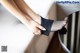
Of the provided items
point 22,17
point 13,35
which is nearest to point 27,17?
point 22,17

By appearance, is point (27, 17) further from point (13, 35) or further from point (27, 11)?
point (13, 35)

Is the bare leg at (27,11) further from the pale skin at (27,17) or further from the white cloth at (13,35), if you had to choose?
the white cloth at (13,35)

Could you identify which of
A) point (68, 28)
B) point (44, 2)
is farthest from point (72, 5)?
point (68, 28)

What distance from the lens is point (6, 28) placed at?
0.87 meters

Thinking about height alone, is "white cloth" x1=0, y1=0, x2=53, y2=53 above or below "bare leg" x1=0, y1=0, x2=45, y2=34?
below

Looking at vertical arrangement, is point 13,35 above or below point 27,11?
below

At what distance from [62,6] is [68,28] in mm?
791

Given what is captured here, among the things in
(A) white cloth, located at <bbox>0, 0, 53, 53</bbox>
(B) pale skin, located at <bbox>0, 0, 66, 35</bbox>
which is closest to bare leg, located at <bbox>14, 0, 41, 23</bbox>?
(B) pale skin, located at <bbox>0, 0, 66, 35</bbox>

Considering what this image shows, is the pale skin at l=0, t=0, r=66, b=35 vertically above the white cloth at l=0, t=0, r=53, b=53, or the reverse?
the pale skin at l=0, t=0, r=66, b=35

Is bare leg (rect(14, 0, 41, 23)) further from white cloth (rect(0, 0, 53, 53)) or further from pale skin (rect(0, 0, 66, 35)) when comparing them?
white cloth (rect(0, 0, 53, 53))

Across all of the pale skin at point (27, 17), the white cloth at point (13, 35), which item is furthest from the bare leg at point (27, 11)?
the white cloth at point (13, 35)

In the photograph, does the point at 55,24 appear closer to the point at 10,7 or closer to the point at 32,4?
the point at 10,7

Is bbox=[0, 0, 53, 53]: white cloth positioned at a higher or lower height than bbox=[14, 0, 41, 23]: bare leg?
lower

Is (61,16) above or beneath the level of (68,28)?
above
